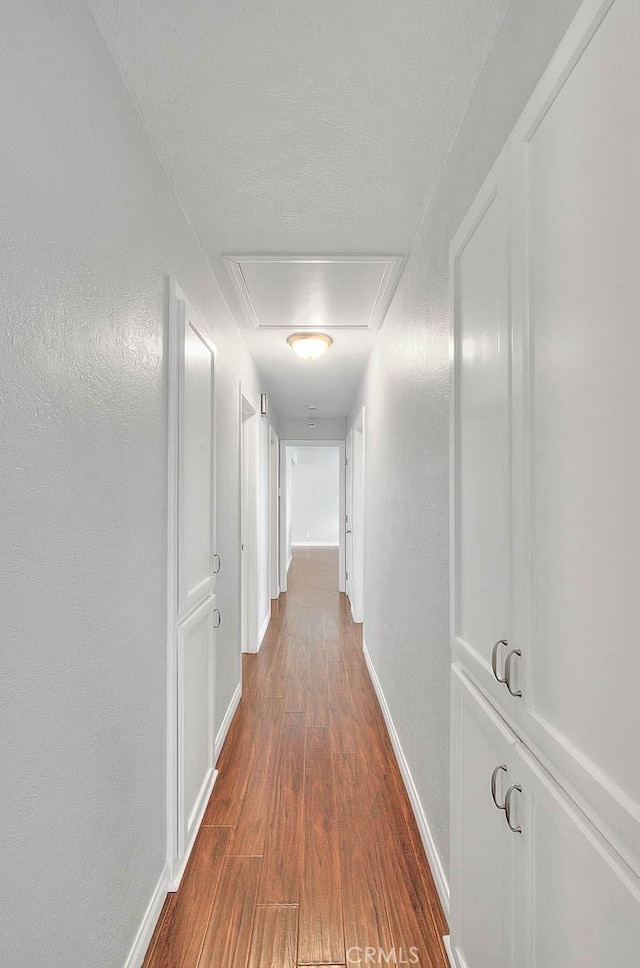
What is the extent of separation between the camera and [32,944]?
3.31ft

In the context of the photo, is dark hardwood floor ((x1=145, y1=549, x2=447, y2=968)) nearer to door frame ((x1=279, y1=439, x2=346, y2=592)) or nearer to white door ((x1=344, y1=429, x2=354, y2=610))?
white door ((x1=344, y1=429, x2=354, y2=610))

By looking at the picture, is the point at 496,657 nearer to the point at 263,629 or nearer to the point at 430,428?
the point at 430,428

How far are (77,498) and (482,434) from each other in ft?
3.05

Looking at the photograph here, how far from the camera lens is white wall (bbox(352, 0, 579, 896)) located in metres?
1.26

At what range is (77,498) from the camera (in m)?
1.22

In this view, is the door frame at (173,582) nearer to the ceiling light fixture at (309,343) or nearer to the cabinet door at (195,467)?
the cabinet door at (195,467)

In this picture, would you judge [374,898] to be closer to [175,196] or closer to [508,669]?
[508,669]

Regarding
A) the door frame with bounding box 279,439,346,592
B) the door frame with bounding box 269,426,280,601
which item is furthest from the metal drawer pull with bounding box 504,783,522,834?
the door frame with bounding box 279,439,346,592

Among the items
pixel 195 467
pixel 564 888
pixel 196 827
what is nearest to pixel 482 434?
pixel 564 888

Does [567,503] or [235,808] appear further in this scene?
[235,808]

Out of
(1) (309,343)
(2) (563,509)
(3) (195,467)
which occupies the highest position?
(1) (309,343)

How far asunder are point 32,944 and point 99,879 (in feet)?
1.06

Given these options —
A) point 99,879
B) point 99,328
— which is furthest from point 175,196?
point 99,879

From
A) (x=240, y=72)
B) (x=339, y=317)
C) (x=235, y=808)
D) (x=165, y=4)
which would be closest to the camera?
(x=165, y=4)
